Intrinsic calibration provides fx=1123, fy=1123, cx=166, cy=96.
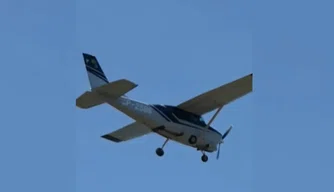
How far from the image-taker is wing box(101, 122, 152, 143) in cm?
4288

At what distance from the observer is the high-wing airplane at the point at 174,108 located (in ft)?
125

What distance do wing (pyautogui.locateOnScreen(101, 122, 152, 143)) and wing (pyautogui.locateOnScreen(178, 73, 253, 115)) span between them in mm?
2900

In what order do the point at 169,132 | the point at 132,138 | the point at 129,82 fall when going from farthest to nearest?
the point at 132,138 → the point at 169,132 → the point at 129,82

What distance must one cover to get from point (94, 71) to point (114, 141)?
5042mm

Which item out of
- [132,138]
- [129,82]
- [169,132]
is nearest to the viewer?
[129,82]

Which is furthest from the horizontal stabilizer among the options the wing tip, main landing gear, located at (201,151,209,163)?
the wing tip

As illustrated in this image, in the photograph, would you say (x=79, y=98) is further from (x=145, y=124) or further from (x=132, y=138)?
(x=132, y=138)

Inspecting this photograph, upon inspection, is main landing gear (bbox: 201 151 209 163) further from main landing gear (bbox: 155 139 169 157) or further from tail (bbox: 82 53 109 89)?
tail (bbox: 82 53 109 89)

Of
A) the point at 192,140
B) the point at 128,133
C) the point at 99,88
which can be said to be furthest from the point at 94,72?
the point at 128,133

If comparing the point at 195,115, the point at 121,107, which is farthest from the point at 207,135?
the point at 121,107

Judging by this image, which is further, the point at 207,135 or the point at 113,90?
the point at 207,135

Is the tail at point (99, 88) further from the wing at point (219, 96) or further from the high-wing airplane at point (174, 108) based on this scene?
the wing at point (219, 96)

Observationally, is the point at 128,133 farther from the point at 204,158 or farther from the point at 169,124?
the point at 169,124

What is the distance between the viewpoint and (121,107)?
38.5 meters
